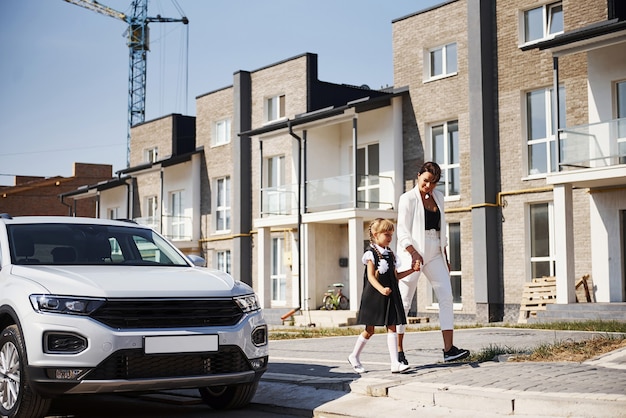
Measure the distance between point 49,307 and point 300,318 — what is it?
67.2 feet

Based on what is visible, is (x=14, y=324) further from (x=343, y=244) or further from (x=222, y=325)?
(x=343, y=244)

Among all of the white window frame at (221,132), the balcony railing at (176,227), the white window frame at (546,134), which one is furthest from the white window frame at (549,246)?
the balcony railing at (176,227)

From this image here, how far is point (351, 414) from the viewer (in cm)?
691

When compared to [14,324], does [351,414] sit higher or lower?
lower

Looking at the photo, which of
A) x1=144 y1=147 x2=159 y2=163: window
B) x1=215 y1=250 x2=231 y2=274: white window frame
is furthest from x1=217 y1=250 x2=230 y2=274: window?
x1=144 y1=147 x2=159 y2=163: window

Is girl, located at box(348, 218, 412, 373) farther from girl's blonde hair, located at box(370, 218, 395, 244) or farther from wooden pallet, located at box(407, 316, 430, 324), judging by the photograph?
wooden pallet, located at box(407, 316, 430, 324)

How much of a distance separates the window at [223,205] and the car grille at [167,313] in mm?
28744

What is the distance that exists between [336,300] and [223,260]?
9054 millimetres

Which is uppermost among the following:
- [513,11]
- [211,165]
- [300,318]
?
[513,11]

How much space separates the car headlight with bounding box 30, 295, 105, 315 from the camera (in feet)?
20.7

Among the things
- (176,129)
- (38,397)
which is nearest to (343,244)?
(176,129)

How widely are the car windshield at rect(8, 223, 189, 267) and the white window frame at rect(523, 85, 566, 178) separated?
15.8m

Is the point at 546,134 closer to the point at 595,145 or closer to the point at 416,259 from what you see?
the point at 595,145

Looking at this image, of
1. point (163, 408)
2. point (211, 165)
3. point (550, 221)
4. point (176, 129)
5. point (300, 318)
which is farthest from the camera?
point (176, 129)
